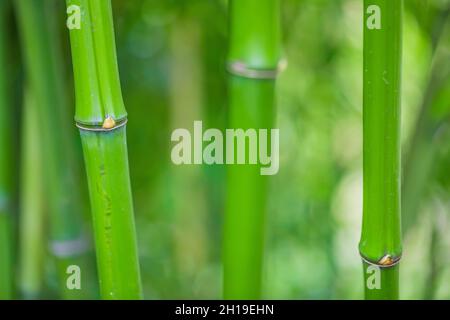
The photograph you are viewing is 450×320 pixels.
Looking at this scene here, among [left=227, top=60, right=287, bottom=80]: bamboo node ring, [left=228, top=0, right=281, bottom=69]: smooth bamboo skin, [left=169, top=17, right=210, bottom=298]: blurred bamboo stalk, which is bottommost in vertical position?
[left=169, top=17, right=210, bottom=298]: blurred bamboo stalk

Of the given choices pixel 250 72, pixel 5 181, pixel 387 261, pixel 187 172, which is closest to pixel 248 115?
pixel 250 72

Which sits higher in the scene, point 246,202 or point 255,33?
point 255,33

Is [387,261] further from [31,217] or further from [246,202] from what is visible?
[31,217]

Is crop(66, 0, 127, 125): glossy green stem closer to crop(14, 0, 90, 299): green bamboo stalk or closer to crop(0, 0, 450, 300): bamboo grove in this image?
crop(0, 0, 450, 300): bamboo grove

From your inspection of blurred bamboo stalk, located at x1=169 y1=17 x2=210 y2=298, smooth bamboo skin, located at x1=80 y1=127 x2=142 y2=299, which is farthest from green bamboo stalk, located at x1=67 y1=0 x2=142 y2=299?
blurred bamboo stalk, located at x1=169 y1=17 x2=210 y2=298

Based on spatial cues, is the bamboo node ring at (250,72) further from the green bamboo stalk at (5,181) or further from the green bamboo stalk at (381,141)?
the green bamboo stalk at (5,181)

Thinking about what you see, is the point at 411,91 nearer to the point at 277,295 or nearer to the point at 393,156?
the point at 277,295
